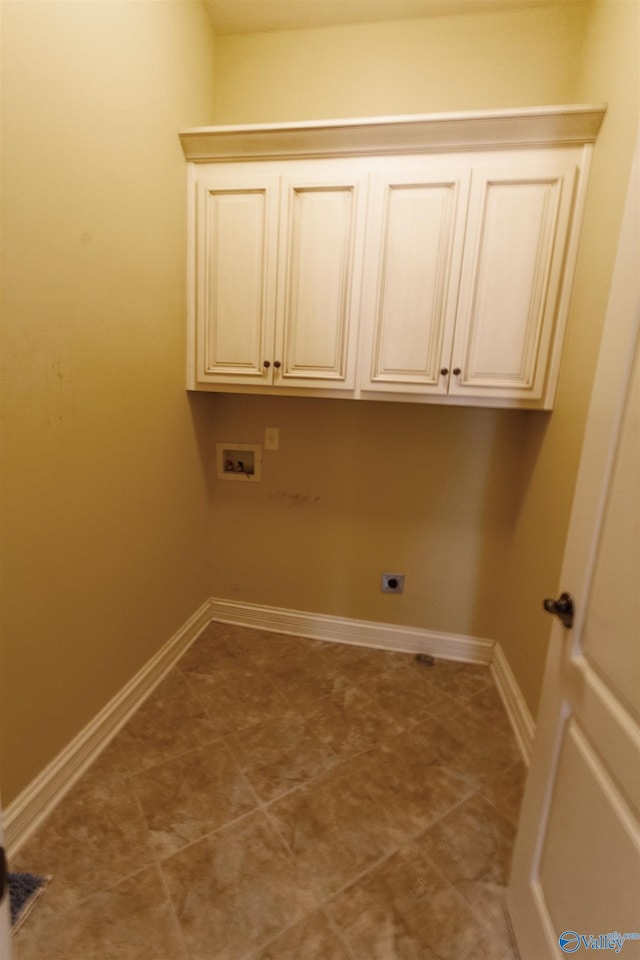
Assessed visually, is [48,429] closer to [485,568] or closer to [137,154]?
[137,154]

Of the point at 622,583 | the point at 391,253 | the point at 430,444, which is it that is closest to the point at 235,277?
the point at 391,253

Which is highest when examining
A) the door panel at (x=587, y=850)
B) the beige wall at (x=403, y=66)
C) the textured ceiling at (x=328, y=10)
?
the textured ceiling at (x=328, y=10)

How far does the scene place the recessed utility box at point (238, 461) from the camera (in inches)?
94.7

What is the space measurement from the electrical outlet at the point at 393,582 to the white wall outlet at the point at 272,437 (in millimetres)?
930

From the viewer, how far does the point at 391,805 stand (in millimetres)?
1494

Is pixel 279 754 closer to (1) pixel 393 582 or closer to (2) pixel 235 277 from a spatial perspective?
(1) pixel 393 582

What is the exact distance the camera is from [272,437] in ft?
7.75

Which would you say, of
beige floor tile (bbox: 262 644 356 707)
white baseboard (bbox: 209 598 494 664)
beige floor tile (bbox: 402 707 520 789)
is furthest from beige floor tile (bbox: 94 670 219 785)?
beige floor tile (bbox: 402 707 520 789)

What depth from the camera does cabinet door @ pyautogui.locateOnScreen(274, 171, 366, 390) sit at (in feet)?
5.95

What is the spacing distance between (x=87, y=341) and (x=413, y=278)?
1.28m

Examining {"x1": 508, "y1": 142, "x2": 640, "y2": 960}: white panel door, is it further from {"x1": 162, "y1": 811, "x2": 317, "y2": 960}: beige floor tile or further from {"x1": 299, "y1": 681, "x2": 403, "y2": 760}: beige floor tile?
{"x1": 299, "y1": 681, "x2": 403, "y2": 760}: beige floor tile

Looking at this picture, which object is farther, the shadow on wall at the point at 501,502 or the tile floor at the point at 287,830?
the shadow on wall at the point at 501,502

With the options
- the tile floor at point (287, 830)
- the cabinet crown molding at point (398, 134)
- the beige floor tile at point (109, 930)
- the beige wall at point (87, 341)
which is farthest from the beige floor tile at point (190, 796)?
the cabinet crown molding at point (398, 134)

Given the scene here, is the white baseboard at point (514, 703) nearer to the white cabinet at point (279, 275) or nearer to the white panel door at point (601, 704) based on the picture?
the white panel door at point (601, 704)
